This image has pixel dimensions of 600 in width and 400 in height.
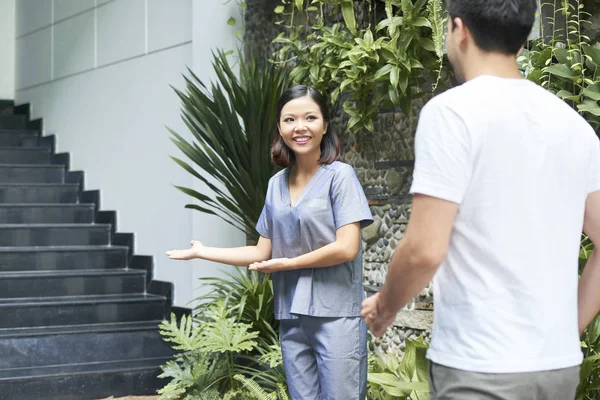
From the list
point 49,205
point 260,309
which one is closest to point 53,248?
point 49,205

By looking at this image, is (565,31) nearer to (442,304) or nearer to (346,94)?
(346,94)

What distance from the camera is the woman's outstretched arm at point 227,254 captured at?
103 inches

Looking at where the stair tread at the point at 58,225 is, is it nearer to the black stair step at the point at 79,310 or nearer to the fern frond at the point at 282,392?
the black stair step at the point at 79,310

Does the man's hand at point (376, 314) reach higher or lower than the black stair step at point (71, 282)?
higher

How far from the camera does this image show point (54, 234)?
670 cm

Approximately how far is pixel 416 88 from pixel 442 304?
107 inches

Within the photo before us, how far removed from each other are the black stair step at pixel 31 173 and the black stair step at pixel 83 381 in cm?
253

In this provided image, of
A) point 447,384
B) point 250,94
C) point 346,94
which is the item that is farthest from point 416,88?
point 447,384

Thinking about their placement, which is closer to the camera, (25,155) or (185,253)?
(185,253)

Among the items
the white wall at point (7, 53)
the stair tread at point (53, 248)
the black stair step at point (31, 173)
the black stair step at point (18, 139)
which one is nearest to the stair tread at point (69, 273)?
the stair tread at point (53, 248)

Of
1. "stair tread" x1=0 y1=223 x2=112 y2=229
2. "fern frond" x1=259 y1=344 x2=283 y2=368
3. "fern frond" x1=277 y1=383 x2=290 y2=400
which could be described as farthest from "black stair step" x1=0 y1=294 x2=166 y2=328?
"fern frond" x1=277 y1=383 x2=290 y2=400

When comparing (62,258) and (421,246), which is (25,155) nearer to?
(62,258)

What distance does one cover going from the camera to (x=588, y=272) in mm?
1599

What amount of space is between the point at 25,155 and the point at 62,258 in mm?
1713
